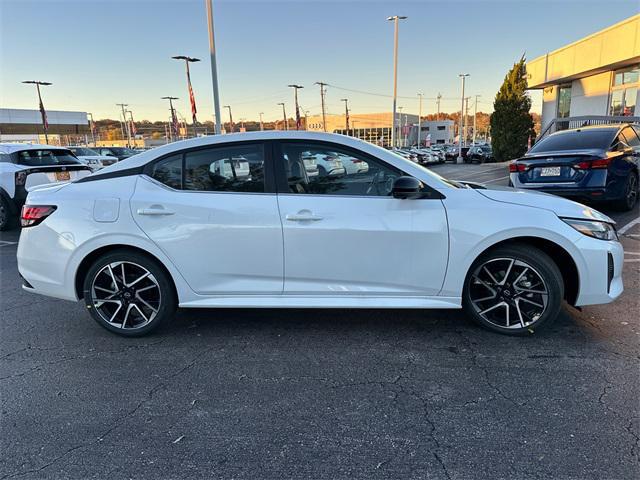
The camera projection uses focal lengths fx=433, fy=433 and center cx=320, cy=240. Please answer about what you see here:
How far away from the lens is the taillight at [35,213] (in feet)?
11.5

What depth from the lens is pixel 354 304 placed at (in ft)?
11.1

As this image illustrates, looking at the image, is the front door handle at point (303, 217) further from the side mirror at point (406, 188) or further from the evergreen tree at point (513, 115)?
the evergreen tree at point (513, 115)

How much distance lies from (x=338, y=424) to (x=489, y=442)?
797mm

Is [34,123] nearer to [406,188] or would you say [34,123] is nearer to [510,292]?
[406,188]

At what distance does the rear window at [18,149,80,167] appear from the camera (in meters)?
8.38

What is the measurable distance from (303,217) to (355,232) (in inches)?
16.1

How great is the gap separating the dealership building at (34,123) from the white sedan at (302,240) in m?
58.1

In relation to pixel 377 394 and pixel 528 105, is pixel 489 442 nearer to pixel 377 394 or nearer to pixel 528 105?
pixel 377 394

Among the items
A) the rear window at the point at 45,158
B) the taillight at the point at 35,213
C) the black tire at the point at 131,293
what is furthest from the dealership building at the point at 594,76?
the taillight at the point at 35,213

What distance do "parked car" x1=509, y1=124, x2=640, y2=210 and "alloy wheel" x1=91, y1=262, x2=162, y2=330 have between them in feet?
19.6

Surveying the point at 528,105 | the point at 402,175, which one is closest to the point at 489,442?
the point at 402,175

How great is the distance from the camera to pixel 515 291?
337 centimetres

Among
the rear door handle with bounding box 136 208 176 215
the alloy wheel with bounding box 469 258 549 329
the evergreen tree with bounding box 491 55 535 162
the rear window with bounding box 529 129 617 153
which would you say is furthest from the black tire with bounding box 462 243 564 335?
the evergreen tree with bounding box 491 55 535 162

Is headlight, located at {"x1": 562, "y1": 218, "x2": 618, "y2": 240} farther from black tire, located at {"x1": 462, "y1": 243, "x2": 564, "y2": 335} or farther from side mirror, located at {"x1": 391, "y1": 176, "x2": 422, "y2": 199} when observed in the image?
side mirror, located at {"x1": 391, "y1": 176, "x2": 422, "y2": 199}
